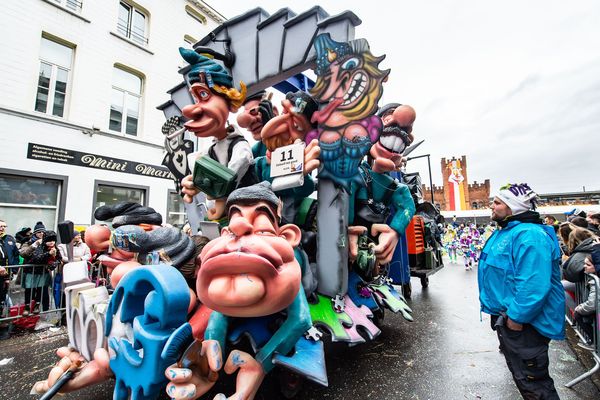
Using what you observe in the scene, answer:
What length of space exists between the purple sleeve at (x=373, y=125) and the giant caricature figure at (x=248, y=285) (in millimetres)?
929

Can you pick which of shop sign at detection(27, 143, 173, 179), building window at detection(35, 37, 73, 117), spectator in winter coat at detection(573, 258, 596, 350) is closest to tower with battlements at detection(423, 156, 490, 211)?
shop sign at detection(27, 143, 173, 179)

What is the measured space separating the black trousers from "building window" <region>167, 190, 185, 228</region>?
9.32 meters

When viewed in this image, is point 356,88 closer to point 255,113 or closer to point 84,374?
point 255,113

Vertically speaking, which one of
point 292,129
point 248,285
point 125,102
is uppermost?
point 125,102

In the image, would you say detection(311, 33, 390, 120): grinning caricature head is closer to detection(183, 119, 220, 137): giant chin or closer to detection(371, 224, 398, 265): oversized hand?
detection(183, 119, 220, 137): giant chin

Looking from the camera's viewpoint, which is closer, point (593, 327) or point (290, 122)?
point (290, 122)

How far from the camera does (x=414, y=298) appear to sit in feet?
16.7

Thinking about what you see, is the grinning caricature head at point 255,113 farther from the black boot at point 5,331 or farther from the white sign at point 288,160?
the black boot at point 5,331

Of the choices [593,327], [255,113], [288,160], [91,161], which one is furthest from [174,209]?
[593,327]

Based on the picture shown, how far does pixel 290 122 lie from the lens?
2.41m

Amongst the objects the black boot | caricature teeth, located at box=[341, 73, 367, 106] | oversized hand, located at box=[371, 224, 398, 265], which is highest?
caricature teeth, located at box=[341, 73, 367, 106]

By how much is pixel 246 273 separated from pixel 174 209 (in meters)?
9.24

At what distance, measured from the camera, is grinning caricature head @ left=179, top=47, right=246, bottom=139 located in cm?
236

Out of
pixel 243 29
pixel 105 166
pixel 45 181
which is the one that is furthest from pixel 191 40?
pixel 243 29
